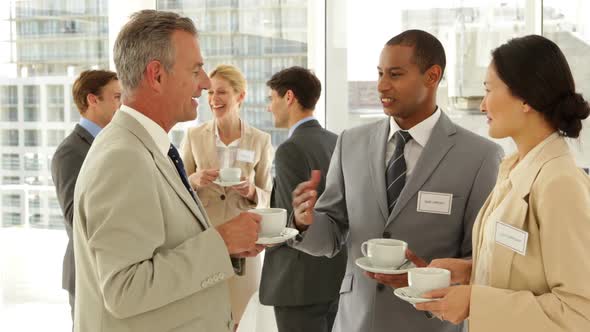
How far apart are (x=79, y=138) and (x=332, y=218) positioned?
59.5 inches

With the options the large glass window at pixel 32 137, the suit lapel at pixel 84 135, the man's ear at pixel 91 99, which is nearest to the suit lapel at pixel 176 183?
the suit lapel at pixel 84 135

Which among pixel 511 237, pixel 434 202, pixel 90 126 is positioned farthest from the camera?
pixel 90 126

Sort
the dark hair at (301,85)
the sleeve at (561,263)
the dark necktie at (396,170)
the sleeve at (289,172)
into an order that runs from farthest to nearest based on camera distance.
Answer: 1. the dark hair at (301,85)
2. the sleeve at (289,172)
3. the dark necktie at (396,170)
4. the sleeve at (561,263)

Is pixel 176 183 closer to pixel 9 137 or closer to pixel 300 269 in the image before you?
pixel 300 269

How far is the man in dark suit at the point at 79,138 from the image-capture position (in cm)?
319

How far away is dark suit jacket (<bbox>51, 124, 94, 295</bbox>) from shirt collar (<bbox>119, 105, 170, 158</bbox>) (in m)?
1.49

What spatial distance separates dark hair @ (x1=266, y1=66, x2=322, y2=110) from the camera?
380cm

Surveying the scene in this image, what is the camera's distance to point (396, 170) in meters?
2.36

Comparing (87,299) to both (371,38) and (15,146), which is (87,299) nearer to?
(371,38)

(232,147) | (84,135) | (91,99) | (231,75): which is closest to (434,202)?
(84,135)

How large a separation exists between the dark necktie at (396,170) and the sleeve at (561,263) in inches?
28.5

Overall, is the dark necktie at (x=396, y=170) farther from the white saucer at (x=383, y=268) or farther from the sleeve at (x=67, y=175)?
the sleeve at (x=67, y=175)

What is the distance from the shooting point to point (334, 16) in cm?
518

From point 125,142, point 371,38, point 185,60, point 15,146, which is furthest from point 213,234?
point 15,146
